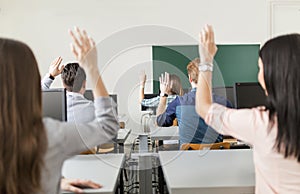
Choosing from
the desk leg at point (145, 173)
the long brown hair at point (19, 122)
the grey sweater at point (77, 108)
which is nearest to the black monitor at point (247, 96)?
the desk leg at point (145, 173)

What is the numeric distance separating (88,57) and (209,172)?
2.36 feet

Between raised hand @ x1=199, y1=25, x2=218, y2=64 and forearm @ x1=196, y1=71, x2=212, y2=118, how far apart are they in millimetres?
69

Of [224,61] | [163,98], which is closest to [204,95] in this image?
[163,98]

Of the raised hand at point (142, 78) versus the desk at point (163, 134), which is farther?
the raised hand at point (142, 78)

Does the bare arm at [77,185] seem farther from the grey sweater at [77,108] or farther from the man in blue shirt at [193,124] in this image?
the man in blue shirt at [193,124]

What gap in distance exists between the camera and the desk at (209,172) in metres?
1.36

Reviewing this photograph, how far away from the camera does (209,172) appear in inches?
61.2

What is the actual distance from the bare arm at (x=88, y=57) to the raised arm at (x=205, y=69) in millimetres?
435

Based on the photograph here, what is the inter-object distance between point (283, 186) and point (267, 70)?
403 mm

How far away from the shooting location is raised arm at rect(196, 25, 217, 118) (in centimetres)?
150

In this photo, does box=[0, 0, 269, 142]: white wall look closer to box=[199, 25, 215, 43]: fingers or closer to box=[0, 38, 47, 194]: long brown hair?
box=[199, 25, 215, 43]: fingers

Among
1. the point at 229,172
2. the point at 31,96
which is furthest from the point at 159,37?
the point at 31,96

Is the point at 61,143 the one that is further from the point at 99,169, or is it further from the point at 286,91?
the point at 286,91

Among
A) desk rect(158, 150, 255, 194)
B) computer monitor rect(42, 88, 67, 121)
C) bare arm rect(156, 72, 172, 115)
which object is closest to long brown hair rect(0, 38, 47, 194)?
desk rect(158, 150, 255, 194)
